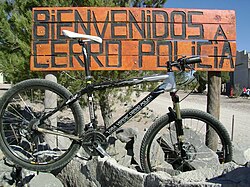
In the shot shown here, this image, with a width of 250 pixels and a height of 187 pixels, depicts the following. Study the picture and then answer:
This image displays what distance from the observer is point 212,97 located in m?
4.77

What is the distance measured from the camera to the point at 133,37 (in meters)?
4.58

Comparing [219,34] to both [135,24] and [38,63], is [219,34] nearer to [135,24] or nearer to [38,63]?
[135,24]

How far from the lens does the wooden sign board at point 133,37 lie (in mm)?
4488

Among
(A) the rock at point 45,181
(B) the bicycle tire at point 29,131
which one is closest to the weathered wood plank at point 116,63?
(B) the bicycle tire at point 29,131

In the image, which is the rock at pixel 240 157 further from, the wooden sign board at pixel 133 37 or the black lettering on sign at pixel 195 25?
the black lettering on sign at pixel 195 25

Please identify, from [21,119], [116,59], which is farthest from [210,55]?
[21,119]

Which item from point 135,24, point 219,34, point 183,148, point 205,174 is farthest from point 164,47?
point 205,174

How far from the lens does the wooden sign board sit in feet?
14.7

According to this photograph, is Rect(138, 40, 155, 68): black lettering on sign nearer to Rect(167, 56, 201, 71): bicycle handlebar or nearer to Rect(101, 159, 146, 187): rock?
Rect(167, 56, 201, 71): bicycle handlebar

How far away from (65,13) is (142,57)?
1.25 meters

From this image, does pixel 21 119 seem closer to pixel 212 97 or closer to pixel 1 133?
pixel 1 133

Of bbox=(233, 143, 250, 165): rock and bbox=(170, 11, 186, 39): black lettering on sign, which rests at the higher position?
bbox=(170, 11, 186, 39): black lettering on sign

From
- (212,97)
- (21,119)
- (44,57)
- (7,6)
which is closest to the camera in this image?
(21,119)

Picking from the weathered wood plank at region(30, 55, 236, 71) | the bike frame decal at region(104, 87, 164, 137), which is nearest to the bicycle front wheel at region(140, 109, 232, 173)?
the bike frame decal at region(104, 87, 164, 137)
